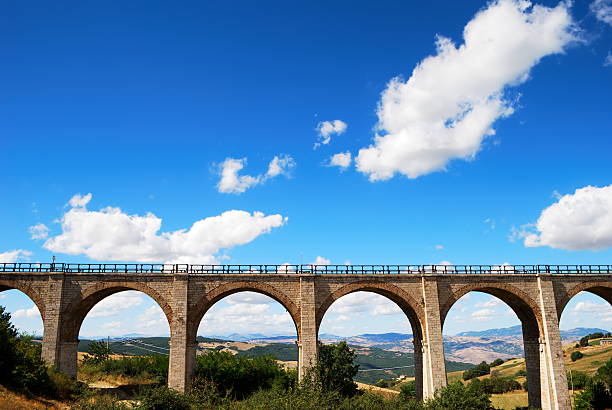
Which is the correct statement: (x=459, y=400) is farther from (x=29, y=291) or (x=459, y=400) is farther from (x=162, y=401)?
(x=29, y=291)

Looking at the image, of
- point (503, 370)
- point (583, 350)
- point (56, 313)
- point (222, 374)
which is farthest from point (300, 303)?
point (583, 350)

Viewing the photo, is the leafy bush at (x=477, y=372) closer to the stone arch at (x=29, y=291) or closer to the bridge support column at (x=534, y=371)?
the bridge support column at (x=534, y=371)

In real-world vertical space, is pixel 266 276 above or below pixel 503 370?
above

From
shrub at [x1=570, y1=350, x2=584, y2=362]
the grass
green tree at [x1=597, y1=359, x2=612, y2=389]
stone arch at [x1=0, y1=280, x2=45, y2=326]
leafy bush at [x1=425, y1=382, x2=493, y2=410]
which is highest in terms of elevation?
stone arch at [x1=0, y1=280, x2=45, y2=326]

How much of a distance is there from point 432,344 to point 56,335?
85.8 feet

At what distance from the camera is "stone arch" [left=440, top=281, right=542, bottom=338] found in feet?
111

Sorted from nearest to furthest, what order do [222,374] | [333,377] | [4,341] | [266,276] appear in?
[4,341] → [266,276] → [333,377] → [222,374]

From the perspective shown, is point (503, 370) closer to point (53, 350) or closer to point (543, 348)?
point (543, 348)

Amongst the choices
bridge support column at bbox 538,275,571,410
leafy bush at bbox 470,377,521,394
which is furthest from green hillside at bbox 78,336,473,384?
bridge support column at bbox 538,275,571,410

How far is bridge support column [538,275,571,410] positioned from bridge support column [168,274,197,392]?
25.8 m

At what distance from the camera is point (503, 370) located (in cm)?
7362

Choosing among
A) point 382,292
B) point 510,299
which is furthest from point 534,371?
point 382,292

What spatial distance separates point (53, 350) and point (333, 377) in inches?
804

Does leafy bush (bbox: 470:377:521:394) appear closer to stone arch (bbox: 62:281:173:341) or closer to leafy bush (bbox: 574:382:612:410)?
leafy bush (bbox: 574:382:612:410)
